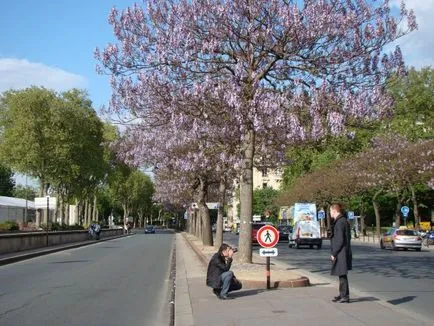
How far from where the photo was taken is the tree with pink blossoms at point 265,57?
15.6 meters

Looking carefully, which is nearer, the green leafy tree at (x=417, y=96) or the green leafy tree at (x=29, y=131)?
the green leafy tree at (x=29, y=131)

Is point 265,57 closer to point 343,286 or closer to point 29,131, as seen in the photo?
point 343,286

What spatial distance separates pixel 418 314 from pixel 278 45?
8.33m

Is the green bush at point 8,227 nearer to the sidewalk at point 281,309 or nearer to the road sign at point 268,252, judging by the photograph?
the sidewalk at point 281,309

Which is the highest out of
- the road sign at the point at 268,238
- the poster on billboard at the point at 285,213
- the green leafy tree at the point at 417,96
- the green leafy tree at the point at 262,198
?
the green leafy tree at the point at 417,96

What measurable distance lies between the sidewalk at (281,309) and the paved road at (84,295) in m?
0.66

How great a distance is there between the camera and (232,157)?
20141mm

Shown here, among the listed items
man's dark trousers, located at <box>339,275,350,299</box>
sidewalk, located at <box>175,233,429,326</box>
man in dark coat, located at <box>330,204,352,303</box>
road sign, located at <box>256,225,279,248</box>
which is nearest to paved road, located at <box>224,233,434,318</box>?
sidewalk, located at <box>175,233,429,326</box>

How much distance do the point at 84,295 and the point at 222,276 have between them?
3.76m

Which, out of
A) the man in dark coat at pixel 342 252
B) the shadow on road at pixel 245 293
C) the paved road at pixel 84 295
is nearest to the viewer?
the paved road at pixel 84 295

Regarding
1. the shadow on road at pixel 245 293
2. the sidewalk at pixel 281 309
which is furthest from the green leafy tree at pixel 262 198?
the sidewalk at pixel 281 309

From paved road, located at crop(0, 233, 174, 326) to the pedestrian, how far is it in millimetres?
1139

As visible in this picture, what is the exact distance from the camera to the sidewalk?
31.2 ft

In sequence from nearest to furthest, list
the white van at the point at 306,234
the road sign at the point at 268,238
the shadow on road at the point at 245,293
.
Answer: the shadow on road at the point at 245,293, the road sign at the point at 268,238, the white van at the point at 306,234
